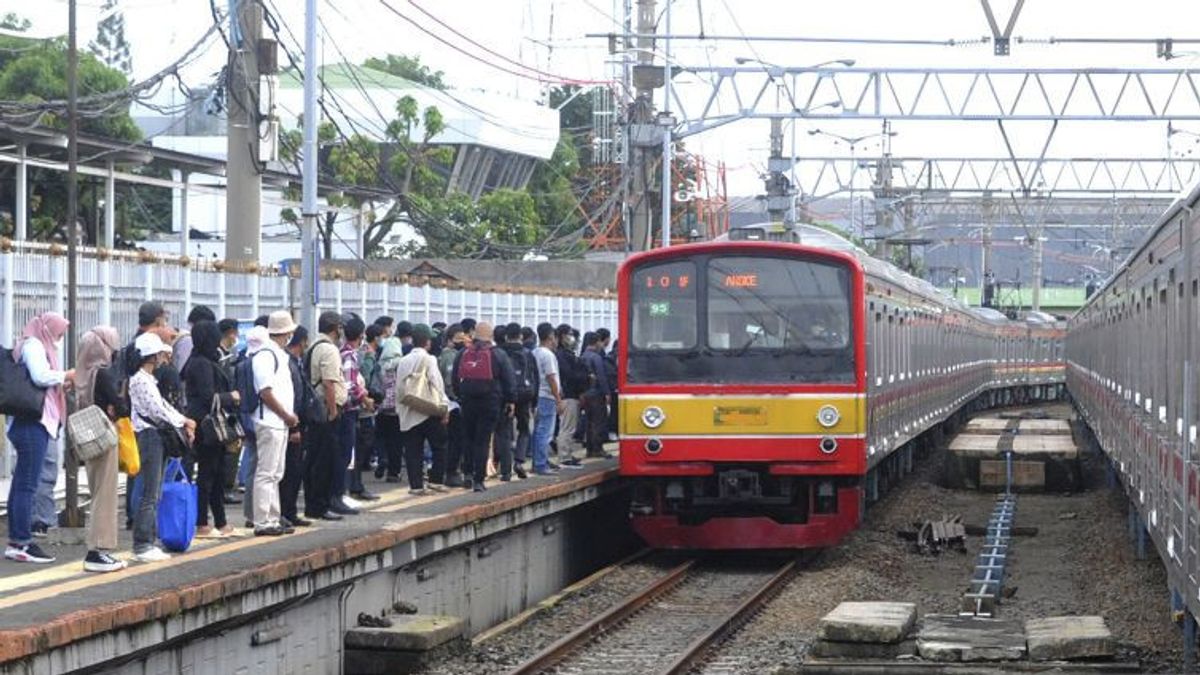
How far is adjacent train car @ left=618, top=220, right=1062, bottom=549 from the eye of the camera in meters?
18.3

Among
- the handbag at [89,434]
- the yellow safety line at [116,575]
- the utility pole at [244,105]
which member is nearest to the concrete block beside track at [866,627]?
the yellow safety line at [116,575]

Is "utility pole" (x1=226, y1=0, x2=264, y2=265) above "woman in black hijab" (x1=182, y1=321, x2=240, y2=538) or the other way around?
above

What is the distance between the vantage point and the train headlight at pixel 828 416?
1827cm

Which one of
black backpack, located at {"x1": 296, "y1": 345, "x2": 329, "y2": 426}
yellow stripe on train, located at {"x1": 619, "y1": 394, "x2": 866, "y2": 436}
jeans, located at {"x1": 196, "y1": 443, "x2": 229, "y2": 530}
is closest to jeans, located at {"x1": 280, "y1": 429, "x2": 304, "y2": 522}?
black backpack, located at {"x1": 296, "y1": 345, "x2": 329, "y2": 426}

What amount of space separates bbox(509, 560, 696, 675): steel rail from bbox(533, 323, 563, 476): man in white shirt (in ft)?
6.13

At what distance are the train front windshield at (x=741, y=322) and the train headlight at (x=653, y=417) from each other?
259mm

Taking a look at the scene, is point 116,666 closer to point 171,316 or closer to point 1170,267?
point 1170,267

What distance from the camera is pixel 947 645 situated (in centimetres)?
1198

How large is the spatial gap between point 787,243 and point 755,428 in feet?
5.65

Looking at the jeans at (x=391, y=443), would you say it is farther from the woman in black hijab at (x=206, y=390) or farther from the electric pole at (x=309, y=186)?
the woman in black hijab at (x=206, y=390)

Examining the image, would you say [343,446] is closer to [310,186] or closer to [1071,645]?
[310,186]

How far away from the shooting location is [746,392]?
59.9ft

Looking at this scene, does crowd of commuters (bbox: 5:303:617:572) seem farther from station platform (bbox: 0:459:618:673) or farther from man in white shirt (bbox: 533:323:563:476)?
station platform (bbox: 0:459:618:673)

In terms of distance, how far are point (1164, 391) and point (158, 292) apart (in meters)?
8.41
